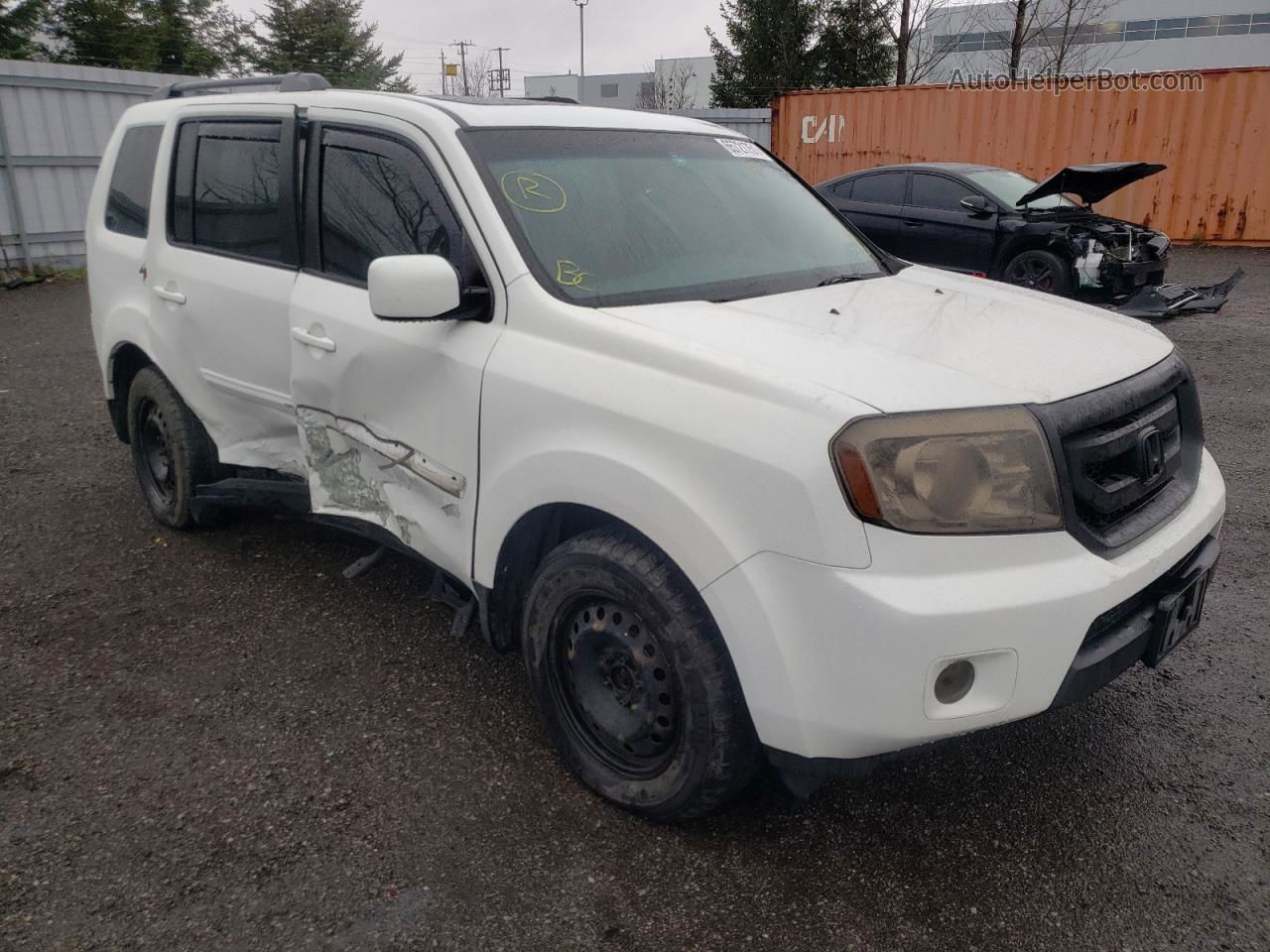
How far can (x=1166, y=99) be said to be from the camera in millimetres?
14875

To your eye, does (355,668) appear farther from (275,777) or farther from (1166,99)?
(1166,99)

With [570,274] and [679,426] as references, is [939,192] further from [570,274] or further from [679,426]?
[679,426]

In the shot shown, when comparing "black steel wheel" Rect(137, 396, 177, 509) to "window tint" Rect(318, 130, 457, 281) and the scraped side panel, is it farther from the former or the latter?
"window tint" Rect(318, 130, 457, 281)

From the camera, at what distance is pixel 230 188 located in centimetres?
369

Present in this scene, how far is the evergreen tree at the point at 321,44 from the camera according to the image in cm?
3022

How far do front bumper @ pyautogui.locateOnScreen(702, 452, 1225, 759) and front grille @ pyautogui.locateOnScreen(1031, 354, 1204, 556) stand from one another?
0.42ft

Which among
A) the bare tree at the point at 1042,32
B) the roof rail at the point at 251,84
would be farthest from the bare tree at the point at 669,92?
the roof rail at the point at 251,84

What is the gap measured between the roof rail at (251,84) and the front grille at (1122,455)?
281 centimetres

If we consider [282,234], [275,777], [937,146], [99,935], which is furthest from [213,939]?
[937,146]

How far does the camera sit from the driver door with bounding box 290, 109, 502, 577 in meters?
2.75

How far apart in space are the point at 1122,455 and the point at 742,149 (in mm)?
1914

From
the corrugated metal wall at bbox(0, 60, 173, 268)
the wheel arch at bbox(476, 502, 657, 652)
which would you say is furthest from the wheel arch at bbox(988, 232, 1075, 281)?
the corrugated metal wall at bbox(0, 60, 173, 268)

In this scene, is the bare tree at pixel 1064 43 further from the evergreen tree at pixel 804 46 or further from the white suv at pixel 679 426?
the white suv at pixel 679 426

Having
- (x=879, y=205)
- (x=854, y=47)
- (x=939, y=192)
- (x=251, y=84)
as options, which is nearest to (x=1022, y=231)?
(x=939, y=192)
